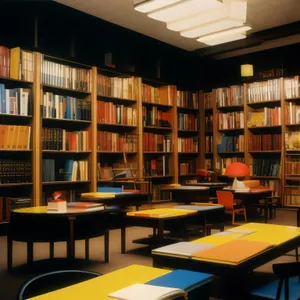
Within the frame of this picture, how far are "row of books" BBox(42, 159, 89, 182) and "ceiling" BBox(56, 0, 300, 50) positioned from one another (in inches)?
96.6

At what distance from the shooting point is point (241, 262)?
Result: 85.0 inches

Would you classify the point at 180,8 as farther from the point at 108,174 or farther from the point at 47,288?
the point at 47,288

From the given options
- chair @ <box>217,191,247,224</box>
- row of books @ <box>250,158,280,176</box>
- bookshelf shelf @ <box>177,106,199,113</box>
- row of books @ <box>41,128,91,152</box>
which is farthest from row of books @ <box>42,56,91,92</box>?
row of books @ <box>250,158,280,176</box>

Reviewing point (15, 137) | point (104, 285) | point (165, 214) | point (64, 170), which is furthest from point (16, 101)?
point (104, 285)

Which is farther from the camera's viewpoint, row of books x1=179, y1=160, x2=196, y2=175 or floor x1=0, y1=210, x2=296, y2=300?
row of books x1=179, y1=160, x2=196, y2=175

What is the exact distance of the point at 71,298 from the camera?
4.52 feet

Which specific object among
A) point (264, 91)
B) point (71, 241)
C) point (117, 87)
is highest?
point (264, 91)

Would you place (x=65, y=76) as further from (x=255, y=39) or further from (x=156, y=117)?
(x=255, y=39)

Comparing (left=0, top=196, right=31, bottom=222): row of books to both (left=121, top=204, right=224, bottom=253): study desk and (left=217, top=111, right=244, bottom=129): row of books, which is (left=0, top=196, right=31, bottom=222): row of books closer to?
(left=121, top=204, right=224, bottom=253): study desk

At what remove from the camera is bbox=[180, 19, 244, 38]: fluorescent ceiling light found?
5810mm

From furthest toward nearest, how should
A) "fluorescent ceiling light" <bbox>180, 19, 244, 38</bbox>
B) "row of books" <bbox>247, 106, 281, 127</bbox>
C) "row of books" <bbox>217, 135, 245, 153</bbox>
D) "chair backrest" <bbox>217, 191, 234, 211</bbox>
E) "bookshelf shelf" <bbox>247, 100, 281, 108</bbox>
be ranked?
"row of books" <bbox>217, 135, 245, 153</bbox> < "bookshelf shelf" <bbox>247, 100, 281, 108</bbox> < "row of books" <bbox>247, 106, 281, 127</bbox> < "chair backrest" <bbox>217, 191, 234, 211</bbox> < "fluorescent ceiling light" <bbox>180, 19, 244, 38</bbox>

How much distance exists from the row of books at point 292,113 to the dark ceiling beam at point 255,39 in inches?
54.6

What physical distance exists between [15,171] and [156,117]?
3277 mm

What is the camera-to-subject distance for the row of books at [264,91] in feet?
27.9
